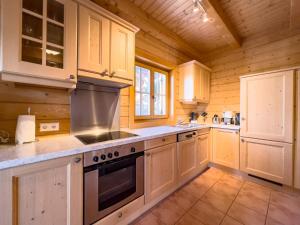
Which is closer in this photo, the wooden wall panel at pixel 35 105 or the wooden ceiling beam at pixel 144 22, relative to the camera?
the wooden wall panel at pixel 35 105

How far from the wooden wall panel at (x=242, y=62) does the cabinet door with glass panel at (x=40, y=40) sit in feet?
9.94

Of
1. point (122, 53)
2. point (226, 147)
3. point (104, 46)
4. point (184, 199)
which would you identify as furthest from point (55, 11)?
point (226, 147)

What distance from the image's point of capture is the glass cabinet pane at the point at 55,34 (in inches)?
45.9

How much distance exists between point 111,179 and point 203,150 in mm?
1902

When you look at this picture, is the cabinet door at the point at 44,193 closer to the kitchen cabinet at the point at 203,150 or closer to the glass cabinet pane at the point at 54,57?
the glass cabinet pane at the point at 54,57

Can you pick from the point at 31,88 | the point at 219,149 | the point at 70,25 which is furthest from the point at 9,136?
the point at 219,149

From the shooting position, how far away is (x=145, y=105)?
2.47 metres

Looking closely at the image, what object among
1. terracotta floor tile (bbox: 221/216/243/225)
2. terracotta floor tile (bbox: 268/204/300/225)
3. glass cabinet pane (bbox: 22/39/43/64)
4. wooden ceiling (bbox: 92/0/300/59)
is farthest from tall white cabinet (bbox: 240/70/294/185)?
glass cabinet pane (bbox: 22/39/43/64)

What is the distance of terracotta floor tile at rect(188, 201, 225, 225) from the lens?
152 centimetres

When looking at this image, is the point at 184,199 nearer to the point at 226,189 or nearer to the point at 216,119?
the point at 226,189

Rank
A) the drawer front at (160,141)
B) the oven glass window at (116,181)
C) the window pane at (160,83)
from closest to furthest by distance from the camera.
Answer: the oven glass window at (116,181) < the drawer front at (160,141) < the window pane at (160,83)

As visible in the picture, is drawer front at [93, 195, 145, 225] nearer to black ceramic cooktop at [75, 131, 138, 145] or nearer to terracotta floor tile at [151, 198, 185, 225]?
terracotta floor tile at [151, 198, 185, 225]

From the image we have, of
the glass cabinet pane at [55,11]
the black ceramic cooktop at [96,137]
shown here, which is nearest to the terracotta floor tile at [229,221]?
the black ceramic cooktop at [96,137]

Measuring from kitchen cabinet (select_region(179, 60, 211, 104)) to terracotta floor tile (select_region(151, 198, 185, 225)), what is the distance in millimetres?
1892
